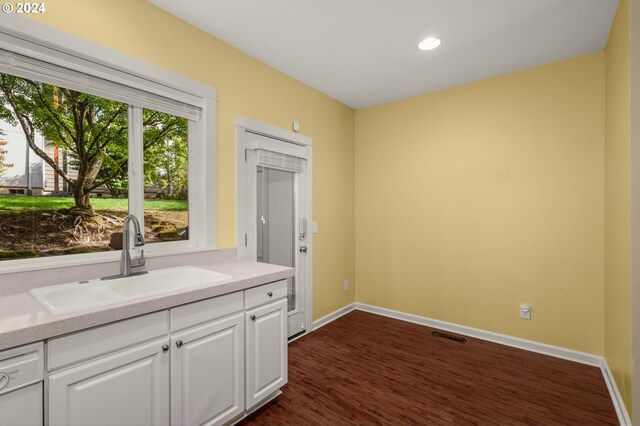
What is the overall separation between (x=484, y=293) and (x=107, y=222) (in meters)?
3.43

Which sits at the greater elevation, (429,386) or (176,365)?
(176,365)

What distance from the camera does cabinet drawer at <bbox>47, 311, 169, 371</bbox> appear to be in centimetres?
120

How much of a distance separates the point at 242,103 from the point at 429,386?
276 cm

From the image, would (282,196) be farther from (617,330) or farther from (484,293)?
(617,330)

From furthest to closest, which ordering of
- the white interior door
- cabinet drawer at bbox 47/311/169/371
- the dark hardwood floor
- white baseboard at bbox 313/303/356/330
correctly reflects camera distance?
white baseboard at bbox 313/303/356/330 → the white interior door → the dark hardwood floor → cabinet drawer at bbox 47/311/169/371

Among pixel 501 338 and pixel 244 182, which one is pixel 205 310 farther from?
pixel 501 338

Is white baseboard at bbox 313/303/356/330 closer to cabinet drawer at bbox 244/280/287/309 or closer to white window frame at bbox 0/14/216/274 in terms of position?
cabinet drawer at bbox 244/280/287/309

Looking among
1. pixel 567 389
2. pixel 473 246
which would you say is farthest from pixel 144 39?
pixel 567 389

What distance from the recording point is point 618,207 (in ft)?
6.76

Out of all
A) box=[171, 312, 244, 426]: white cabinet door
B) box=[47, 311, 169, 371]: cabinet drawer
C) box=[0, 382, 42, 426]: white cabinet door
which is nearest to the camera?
box=[0, 382, 42, 426]: white cabinet door

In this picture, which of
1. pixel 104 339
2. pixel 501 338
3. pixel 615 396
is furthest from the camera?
pixel 501 338

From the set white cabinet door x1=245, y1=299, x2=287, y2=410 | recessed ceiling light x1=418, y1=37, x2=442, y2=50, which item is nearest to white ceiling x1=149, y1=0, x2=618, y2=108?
recessed ceiling light x1=418, y1=37, x2=442, y2=50

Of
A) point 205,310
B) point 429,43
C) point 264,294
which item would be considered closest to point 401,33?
point 429,43

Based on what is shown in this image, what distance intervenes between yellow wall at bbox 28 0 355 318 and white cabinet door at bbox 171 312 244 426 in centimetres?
88
